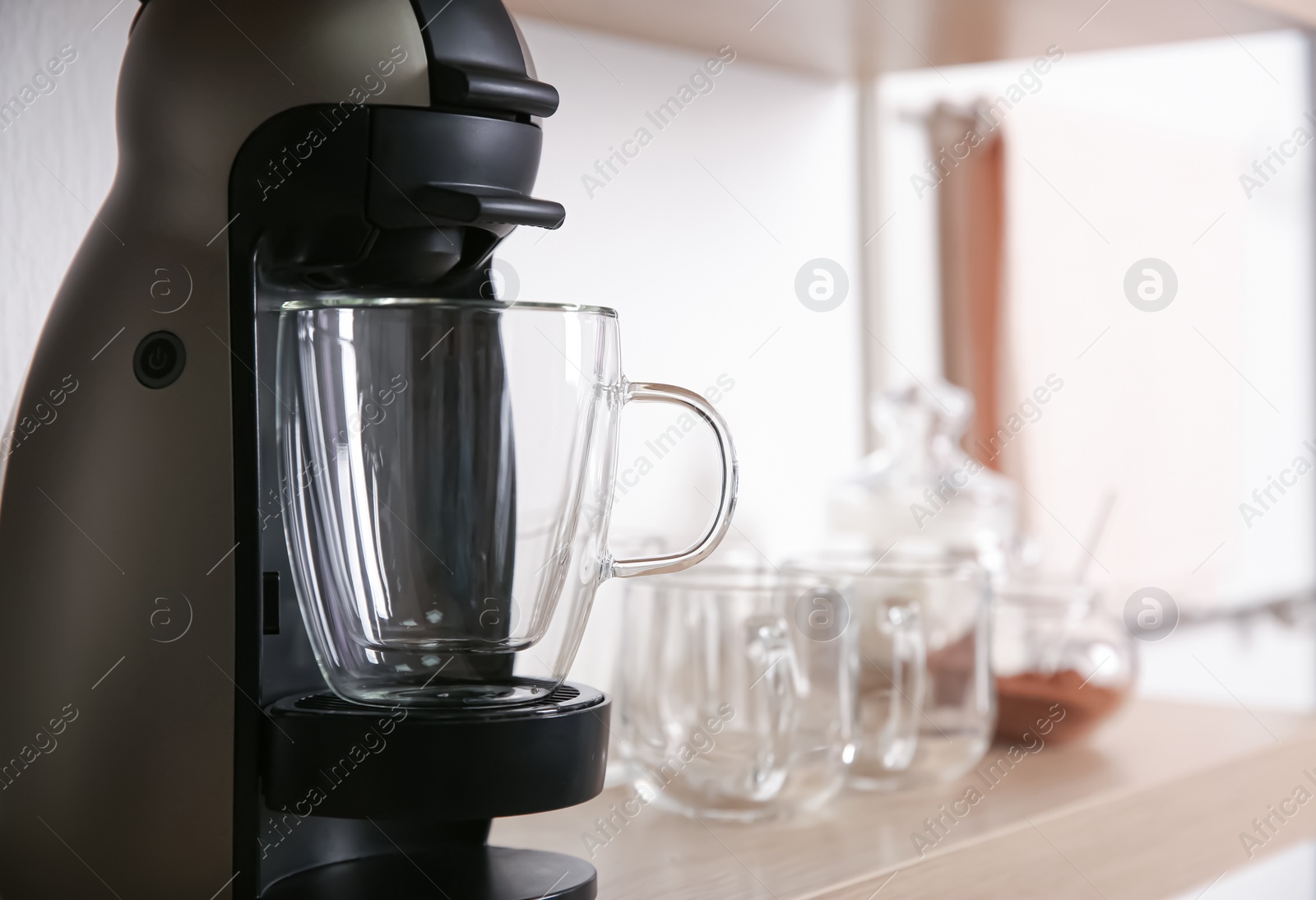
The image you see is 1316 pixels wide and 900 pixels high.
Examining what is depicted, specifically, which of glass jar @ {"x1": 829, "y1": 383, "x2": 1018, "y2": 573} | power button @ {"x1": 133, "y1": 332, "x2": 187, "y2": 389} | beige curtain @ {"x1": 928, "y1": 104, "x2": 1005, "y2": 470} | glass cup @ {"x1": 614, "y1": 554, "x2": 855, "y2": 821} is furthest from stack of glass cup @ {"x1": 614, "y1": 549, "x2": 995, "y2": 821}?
beige curtain @ {"x1": 928, "y1": 104, "x2": 1005, "y2": 470}

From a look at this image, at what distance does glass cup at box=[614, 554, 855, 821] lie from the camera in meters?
0.70

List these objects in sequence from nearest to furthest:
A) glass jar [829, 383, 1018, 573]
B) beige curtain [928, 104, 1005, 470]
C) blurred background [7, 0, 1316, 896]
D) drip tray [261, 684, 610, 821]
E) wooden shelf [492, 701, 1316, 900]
→ 1. drip tray [261, 684, 610, 821]
2. wooden shelf [492, 701, 1316, 900]
3. blurred background [7, 0, 1316, 896]
4. glass jar [829, 383, 1018, 573]
5. beige curtain [928, 104, 1005, 470]

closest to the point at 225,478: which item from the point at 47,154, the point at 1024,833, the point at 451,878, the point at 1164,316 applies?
the point at 451,878

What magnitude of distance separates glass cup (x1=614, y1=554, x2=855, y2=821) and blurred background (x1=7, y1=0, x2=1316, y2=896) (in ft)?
0.27

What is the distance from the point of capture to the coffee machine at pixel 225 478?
46 cm

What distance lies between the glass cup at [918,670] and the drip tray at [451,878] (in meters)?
0.29

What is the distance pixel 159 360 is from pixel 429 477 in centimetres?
11

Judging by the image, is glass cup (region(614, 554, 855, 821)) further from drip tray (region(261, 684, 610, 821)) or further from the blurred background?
drip tray (region(261, 684, 610, 821))

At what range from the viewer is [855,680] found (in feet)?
2.45

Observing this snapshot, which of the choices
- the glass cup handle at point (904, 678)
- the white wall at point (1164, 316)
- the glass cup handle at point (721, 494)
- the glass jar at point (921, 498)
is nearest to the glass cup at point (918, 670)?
the glass cup handle at point (904, 678)

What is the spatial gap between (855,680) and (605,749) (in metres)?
0.27

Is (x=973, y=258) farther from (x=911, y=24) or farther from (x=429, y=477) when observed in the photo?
(x=429, y=477)

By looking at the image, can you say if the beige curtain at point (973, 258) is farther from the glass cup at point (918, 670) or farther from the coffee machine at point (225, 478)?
the coffee machine at point (225, 478)

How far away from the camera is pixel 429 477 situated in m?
0.47
